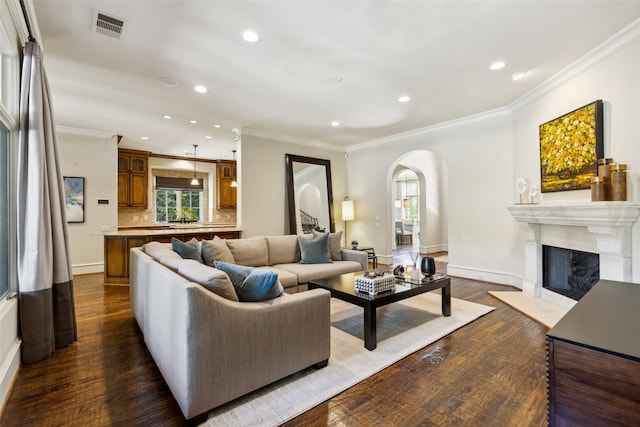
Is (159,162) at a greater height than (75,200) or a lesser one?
greater

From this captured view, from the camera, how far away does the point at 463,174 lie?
541 cm

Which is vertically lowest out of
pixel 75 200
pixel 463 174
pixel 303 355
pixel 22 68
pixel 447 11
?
pixel 303 355

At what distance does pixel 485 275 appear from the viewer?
513 cm

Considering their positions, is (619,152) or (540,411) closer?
(540,411)

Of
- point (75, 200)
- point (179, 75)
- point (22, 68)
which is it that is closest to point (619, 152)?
point (179, 75)

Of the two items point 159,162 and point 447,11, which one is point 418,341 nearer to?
point 447,11

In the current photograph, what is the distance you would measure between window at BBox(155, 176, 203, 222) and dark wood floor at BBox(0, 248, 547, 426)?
20.5 feet

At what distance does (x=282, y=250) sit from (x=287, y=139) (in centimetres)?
291

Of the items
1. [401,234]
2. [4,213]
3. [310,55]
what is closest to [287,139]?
[310,55]

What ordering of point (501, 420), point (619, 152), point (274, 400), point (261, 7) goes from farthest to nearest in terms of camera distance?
point (619, 152), point (261, 7), point (274, 400), point (501, 420)

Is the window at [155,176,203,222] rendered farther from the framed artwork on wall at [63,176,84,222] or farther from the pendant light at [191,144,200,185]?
the framed artwork on wall at [63,176,84,222]

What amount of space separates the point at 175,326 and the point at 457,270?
16.8 feet

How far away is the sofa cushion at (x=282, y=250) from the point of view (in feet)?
14.7

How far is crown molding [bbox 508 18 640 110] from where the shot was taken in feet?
9.12
